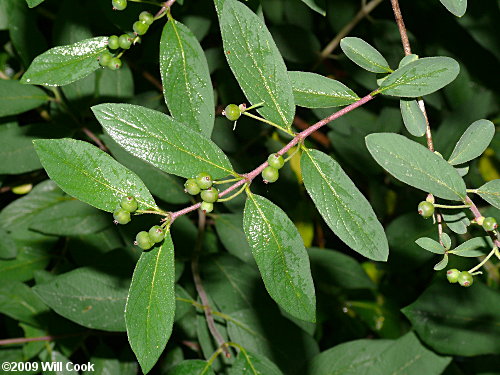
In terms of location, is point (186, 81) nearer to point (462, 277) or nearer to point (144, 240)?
point (144, 240)

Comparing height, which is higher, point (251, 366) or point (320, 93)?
point (320, 93)

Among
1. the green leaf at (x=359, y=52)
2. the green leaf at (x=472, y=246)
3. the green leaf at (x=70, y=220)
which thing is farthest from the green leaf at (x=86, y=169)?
the green leaf at (x=70, y=220)

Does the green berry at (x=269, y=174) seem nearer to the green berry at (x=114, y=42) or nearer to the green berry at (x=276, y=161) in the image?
the green berry at (x=276, y=161)

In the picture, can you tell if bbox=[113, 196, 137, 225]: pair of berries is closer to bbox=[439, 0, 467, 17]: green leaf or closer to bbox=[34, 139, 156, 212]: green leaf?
bbox=[34, 139, 156, 212]: green leaf

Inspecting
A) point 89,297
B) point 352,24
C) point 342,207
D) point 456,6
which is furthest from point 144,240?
point 352,24

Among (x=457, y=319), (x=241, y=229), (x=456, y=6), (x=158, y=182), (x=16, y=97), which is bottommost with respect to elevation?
(x=457, y=319)

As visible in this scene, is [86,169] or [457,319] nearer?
[86,169]

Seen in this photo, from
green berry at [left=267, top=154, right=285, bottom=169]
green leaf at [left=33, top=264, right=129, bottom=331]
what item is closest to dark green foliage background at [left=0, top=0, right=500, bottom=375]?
green leaf at [left=33, top=264, right=129, bottom=331]

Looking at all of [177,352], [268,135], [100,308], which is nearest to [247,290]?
[177,352]
